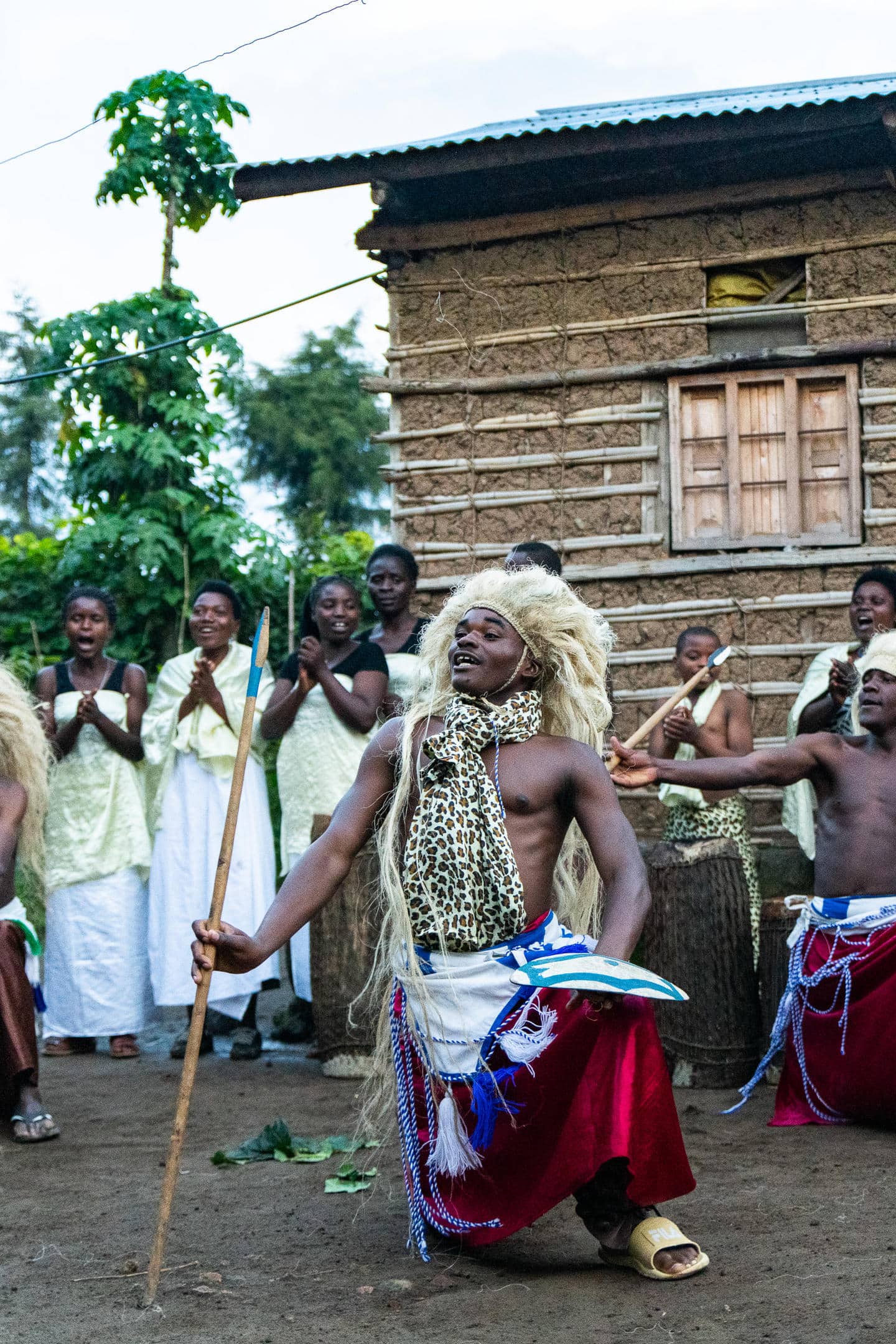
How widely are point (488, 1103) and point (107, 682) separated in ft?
12.5

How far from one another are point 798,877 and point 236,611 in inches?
115

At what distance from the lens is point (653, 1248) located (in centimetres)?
326

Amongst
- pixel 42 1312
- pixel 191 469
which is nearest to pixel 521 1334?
pixel 42 1312

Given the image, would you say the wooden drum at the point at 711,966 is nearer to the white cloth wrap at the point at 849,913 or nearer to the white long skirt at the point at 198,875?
the white cloth wrap at the point at 849,913

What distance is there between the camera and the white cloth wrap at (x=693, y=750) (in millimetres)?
6145

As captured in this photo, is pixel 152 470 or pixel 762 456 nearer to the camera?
pixel 762 456

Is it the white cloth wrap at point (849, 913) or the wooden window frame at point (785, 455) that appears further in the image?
the wooden window frame at point (785, 455)

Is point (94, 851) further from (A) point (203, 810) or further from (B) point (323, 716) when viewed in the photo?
(B) point (323, 716)

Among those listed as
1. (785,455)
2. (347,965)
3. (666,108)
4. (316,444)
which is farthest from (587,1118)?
(316,444)

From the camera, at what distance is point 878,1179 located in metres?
4.10

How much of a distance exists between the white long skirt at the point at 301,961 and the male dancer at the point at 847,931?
2.21m

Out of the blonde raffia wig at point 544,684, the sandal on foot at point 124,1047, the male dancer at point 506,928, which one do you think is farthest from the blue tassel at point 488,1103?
the sandal on foot at point 124,1047

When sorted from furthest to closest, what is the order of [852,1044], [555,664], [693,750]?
[693,750]
[852,1044]
[555,664]

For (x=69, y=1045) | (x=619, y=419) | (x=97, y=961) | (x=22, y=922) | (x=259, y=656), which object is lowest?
(x=69, y=1045)
